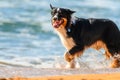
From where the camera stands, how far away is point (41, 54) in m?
16.0

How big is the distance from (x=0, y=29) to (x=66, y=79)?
1068 cm

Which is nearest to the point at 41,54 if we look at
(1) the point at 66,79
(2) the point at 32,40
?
(2) the point at 32,40

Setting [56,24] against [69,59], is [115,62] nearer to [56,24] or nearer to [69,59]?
[69,59]

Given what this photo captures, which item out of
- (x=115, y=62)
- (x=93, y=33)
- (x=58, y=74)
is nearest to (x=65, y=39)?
(x=93, y=33)

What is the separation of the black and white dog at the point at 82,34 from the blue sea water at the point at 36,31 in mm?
1075

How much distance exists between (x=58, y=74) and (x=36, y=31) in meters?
9.97

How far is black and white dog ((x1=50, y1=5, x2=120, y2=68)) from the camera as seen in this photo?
11953 millimetres

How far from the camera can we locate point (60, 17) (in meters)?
11.8

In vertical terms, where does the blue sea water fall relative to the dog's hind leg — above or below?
above

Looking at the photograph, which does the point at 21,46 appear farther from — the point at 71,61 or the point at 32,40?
the point at 71,61

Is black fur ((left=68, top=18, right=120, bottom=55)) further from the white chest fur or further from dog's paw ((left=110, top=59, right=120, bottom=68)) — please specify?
dog's paw ((left=110, top=59, right=120, bottom=68))

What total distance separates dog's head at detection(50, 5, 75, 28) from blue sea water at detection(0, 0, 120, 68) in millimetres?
1780

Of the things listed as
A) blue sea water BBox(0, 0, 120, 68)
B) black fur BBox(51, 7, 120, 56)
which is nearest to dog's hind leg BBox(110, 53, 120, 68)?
black fur BBox(51, 7, 120, 56)

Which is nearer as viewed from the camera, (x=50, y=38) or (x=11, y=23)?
(x=50, y=38)
